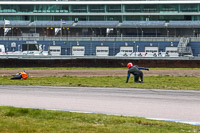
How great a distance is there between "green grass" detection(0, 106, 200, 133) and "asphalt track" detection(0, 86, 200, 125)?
3.62 ft

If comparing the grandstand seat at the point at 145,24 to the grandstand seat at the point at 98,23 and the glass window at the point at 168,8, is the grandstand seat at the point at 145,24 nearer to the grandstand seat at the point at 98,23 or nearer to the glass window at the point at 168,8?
the grandstand seat at the point at 98,23

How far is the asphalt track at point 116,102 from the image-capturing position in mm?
12336

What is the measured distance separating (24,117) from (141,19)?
2984 inches

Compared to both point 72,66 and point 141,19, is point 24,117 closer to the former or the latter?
point 72,66

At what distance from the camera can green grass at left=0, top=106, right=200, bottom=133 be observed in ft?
30.3

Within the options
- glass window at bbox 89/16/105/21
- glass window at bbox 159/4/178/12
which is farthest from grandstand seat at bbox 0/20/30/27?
glass window at bbox 159/4/178/12

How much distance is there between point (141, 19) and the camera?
8512 cm

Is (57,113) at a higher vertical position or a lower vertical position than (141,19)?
lower

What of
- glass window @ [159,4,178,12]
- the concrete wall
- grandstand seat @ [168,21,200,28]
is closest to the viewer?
the concrete wall

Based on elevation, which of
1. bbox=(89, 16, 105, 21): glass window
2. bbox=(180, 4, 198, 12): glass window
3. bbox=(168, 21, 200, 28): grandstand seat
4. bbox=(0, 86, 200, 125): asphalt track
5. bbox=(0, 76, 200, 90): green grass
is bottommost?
bbox=(0, 76, 200, 90): green grass

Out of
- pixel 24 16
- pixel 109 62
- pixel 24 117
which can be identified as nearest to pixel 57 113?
pixel 24 117

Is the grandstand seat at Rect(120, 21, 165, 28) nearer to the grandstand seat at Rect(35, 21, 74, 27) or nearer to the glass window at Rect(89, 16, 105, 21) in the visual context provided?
the glass window at Rect(89, 16, 105, 21)

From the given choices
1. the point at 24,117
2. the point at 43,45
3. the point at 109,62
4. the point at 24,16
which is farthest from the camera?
the point at 24,16

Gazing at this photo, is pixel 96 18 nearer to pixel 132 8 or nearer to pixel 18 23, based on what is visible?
pixel 132 8
